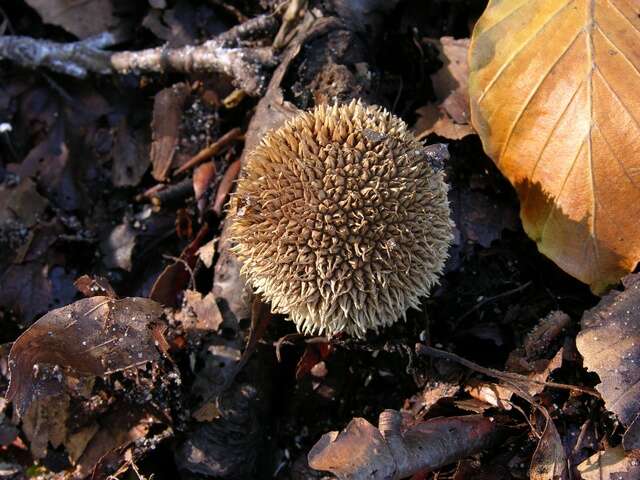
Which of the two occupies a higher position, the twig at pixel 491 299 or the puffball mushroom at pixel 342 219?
the puffball mushroom at pixel 342 219

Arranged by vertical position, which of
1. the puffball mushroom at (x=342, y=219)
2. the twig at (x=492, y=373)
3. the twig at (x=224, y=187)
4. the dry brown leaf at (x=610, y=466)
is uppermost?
the puffball mushroom at (x=342, y=219)

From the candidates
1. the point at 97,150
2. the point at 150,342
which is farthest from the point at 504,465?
the point at 97,150

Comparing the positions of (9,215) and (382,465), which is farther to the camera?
(9,215)

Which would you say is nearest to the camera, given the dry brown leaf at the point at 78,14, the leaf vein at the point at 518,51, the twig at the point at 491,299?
the leaf vein at the point at 518,51

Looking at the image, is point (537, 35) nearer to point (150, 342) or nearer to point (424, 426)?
point (424, 426)

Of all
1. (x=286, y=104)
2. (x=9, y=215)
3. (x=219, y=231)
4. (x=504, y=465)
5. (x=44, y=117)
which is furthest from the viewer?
(x=44, y=117)

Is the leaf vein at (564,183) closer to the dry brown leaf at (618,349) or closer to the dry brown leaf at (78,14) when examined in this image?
the dry brown leaf at (618,349)

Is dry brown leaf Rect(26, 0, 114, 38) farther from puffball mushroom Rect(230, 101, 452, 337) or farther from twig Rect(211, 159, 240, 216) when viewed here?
puffball mushroom Rect(230, 101, 452, 337)

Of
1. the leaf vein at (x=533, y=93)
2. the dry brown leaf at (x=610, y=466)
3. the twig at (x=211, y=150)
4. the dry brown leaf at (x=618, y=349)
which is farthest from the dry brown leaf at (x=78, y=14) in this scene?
the dry brown leaf at (x=610, y=466)

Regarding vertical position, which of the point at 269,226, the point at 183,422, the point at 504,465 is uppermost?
the point at 269,226
